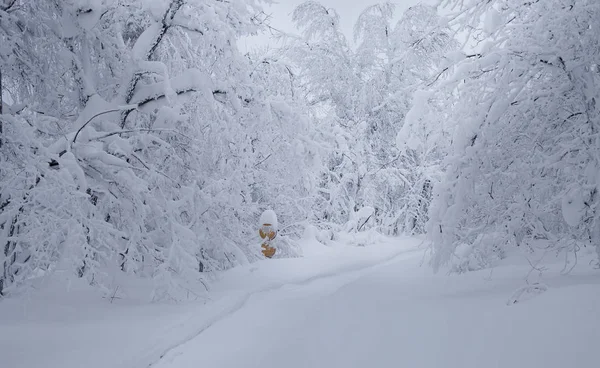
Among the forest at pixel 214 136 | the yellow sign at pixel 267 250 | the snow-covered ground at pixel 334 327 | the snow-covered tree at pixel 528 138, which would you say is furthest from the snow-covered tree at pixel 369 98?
the snow-covered tree at pixel 528 138

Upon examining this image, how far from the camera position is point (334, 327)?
15.9ft

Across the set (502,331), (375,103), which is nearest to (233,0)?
(502,331)

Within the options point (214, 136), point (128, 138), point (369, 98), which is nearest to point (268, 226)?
point (214, 136)

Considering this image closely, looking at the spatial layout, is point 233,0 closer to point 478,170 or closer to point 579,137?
point 478,170

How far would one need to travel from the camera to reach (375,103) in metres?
19.2

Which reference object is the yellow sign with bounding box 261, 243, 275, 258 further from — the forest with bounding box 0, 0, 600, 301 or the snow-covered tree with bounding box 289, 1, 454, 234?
the snow-covered tree with bounding box 289, 1, 454, 234

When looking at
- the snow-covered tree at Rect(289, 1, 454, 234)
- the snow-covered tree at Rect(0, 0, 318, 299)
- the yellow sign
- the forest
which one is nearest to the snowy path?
the forest

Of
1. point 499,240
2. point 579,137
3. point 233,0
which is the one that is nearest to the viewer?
point 579,137

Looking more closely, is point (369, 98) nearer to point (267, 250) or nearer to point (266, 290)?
point (267, 250)

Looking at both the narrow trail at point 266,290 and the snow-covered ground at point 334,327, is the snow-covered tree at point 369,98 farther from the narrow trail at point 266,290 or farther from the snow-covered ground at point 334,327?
the snow-covered ground at point 334,327

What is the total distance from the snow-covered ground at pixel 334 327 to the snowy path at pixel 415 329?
0.01 m

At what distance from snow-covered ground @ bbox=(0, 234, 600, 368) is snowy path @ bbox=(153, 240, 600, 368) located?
1 centimetres

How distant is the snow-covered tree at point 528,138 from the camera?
4383mm

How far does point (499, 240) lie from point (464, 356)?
211 cm
